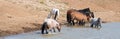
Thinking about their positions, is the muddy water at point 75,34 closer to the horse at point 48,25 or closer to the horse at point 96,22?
the horse at point 48,25

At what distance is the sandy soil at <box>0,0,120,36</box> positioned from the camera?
1802cm

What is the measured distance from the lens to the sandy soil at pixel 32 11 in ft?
59.1

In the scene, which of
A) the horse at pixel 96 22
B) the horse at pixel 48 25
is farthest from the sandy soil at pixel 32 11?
the horse at pixel 96 22

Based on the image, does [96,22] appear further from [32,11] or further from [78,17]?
[32,11]

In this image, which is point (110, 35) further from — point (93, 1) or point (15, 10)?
point (93, 1)

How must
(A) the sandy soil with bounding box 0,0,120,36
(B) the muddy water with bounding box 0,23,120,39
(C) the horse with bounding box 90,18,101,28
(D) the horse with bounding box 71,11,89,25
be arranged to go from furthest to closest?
1. (D) the horse with bounding box 71,11,89,25
2. (C) the horse with bounding box 90,18,101,28
3. (A) the sandy soil with bounding box 0,0,120,36
4. (B) the muddy water with bounding box 0,23,120,39

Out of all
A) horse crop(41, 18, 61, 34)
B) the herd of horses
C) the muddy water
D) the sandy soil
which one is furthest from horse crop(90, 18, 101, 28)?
horse crop(41, 18, 61, 34)

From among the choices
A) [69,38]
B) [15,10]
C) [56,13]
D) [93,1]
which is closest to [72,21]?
[56,13]

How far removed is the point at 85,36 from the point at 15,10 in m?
6.82

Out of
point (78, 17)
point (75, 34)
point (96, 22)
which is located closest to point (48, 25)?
point (75, 34)

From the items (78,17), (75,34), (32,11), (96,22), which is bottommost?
(75,34)

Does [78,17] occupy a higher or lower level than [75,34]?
higher

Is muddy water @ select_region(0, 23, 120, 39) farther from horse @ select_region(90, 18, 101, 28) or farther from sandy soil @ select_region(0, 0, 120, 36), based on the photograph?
horse @ select_region(90, 18, 101, 28)

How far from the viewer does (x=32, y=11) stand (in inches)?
933
